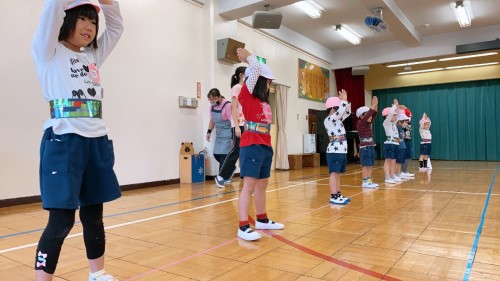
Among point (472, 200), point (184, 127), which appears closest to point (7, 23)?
point (184, 127)

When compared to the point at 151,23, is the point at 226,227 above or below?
below

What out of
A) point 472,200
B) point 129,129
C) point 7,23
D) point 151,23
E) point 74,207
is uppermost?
point 151,23

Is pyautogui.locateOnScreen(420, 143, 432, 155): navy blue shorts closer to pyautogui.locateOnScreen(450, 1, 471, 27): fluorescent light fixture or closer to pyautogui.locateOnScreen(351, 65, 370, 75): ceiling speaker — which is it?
pyautogui.locateOnScreen(450, 1, 471, 27): fluorescent light fixture

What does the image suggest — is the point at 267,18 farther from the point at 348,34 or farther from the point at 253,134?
the point at 348,34

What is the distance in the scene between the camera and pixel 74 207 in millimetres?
1268

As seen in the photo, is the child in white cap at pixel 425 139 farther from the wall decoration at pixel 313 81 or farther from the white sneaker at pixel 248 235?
the white sneaker at pixel 248 235

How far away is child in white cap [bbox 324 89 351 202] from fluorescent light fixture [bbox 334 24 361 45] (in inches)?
224

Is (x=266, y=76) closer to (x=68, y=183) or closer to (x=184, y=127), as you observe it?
(x=68, y=183)

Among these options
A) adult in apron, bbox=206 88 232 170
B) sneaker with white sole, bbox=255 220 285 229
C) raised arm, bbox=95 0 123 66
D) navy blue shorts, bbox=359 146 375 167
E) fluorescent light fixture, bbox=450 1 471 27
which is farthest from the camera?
fluorescent light fixture, bbox=450 1 471 27

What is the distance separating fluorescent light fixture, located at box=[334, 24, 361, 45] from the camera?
28.9 ft

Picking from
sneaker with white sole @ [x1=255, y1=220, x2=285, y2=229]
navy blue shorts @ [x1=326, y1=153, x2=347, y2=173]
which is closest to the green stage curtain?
navy blue shorts @ [x1=326, y1=153, x2=347, y2=173]

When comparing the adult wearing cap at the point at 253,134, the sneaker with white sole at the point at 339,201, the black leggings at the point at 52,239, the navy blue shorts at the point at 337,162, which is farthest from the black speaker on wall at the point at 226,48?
the black leggings at the point at 52,239

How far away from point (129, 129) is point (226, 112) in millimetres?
1464

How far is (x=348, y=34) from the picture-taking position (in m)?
9.33
